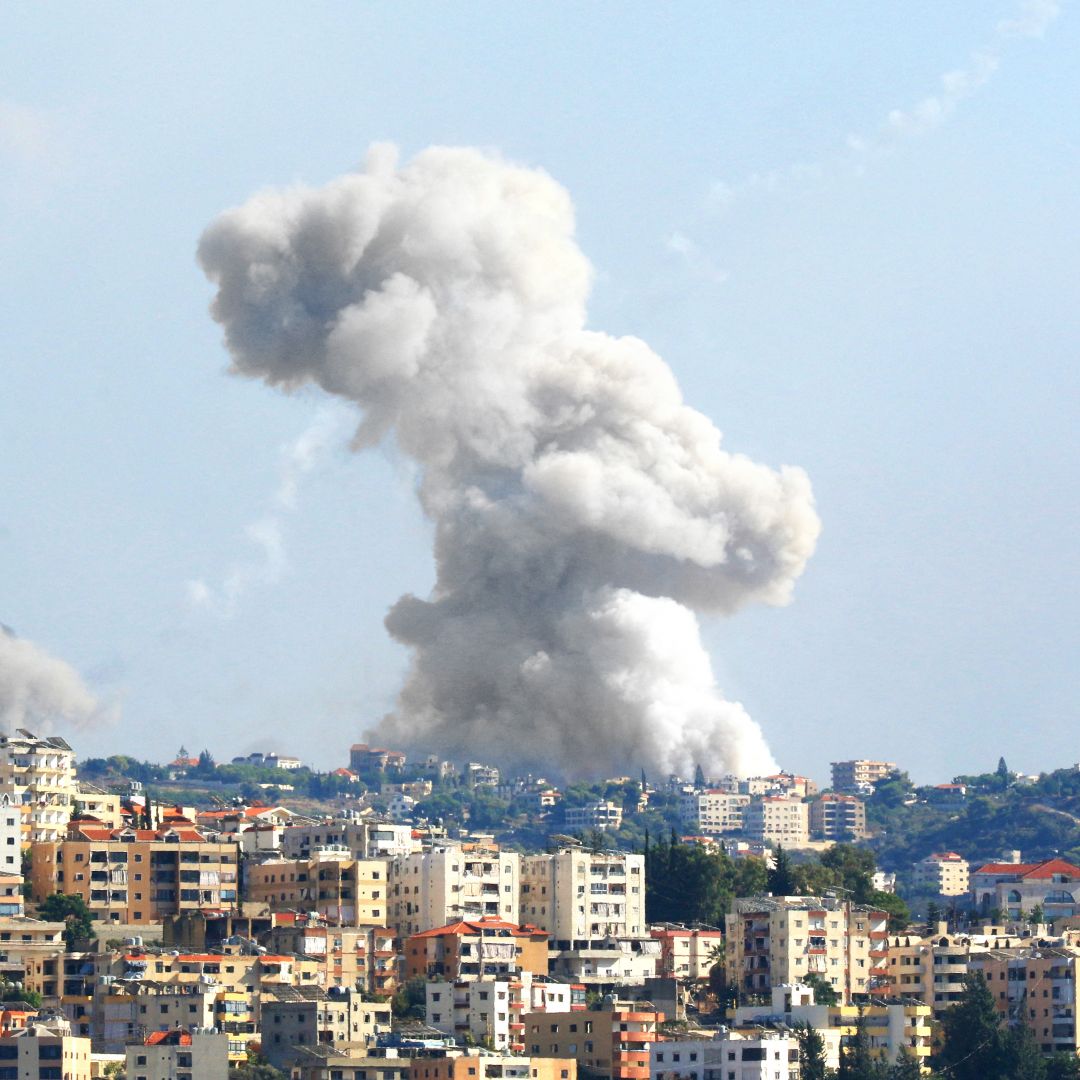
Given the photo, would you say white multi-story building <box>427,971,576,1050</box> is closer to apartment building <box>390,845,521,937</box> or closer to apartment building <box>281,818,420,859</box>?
apartment building <box>390,845,521,937</box>

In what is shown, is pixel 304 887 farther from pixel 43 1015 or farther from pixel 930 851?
pixel 930 851

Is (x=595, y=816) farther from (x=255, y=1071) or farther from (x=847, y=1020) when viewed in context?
(x=255, y=1071)

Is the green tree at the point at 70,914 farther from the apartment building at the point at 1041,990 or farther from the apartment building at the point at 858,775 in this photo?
the apartment building at the point at 858,775

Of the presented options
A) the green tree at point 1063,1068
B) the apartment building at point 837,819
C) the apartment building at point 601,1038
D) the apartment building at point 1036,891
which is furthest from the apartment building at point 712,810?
the apartment building at point 601,1038

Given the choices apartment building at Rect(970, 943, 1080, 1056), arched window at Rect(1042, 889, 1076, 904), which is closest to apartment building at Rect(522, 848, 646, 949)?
apartment building at Rect(970, 943, 1080, 1056)

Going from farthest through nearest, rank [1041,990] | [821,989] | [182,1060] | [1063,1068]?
[1041,990]
[821,989]
[1063,1068]
[182,1060]

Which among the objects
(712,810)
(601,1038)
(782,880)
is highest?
(712,810)

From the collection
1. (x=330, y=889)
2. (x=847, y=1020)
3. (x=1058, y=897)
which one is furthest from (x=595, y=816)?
(x=847, y=1020)
